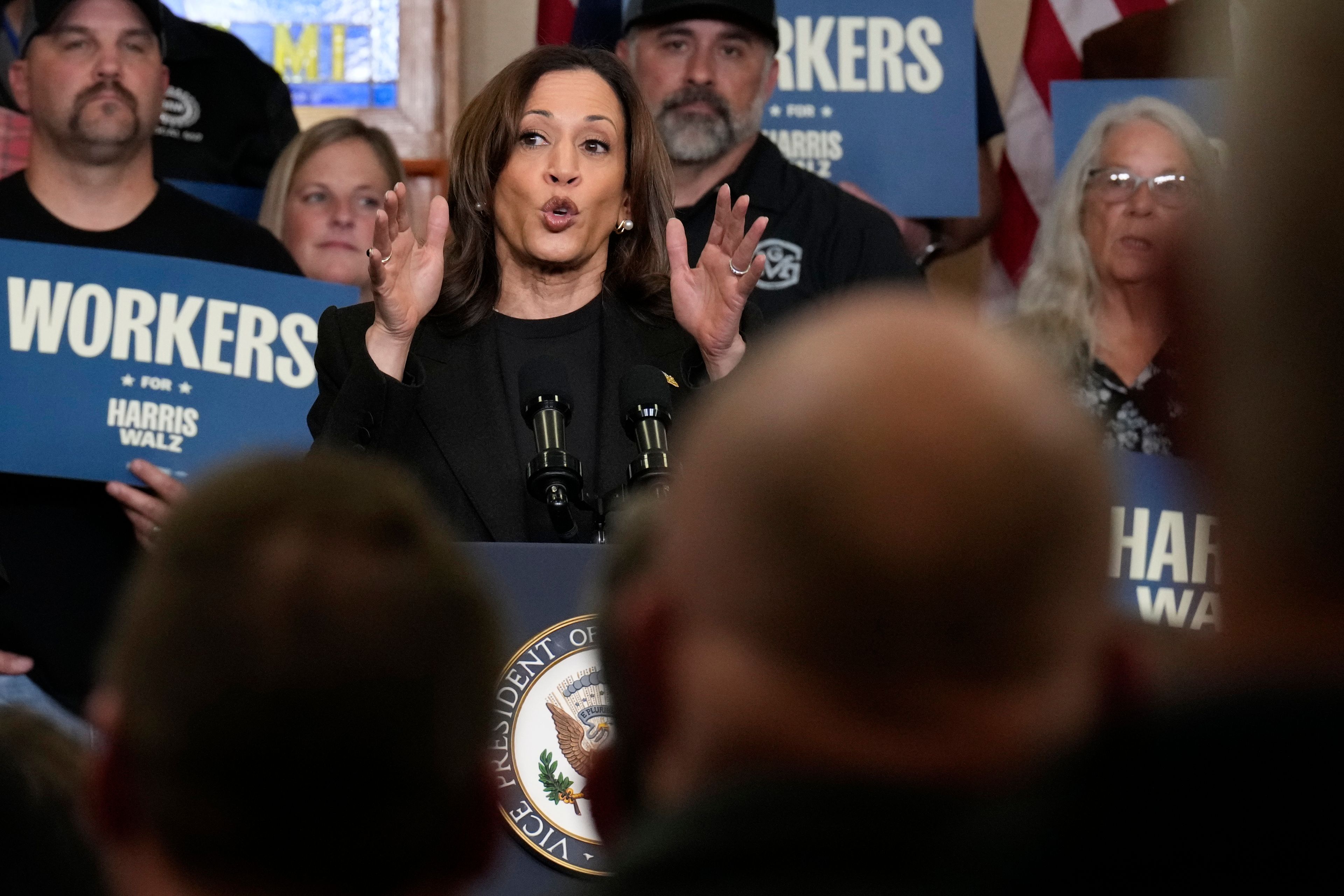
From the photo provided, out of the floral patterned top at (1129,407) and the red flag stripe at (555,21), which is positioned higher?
the red flag stripe at (555,21)

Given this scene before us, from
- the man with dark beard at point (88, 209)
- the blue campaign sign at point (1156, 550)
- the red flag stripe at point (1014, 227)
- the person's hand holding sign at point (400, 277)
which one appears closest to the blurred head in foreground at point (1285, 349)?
the blue campaign sign at point (1156, 550)

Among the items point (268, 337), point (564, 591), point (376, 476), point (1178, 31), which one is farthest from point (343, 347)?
point (1178, 31)

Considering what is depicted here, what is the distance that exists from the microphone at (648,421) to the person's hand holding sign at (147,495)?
3.87ft

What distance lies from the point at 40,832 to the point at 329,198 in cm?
353

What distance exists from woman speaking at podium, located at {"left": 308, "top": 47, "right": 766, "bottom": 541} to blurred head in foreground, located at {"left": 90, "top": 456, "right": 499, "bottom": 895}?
1.59m

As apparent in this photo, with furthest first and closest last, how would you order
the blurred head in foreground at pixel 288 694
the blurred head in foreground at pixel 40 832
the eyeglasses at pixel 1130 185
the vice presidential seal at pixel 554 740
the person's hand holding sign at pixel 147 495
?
the eyeglasses at pixel 1130 185, the person's hand holding sign at pixel 147 495, the vice presidential seal at pixel 554 740, the blurred head in foreground at pixel 40 832, the blurred head in foreground at pixel 288 694

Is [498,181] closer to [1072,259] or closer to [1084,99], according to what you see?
[1072,259]

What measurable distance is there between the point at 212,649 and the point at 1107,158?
10.9 ft

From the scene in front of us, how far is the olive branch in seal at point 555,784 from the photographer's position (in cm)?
183

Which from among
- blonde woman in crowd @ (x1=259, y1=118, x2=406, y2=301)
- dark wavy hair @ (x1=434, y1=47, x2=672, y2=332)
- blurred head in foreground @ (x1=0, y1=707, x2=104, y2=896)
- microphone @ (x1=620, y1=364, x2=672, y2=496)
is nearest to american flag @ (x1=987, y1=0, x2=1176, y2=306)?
blonde woman in crowd @ (x1=259, y1=118, x2=406, y2=301)

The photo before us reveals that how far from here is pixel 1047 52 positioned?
5.07 meters

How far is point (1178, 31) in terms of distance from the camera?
461 centimetres

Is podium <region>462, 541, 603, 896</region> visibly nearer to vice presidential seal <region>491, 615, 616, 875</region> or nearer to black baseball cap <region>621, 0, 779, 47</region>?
vice presidential seal <region>491, 615, 616, 875</region>

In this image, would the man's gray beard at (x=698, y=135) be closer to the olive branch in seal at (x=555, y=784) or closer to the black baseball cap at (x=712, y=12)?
the black baseball cap at (x=712, y=12)
